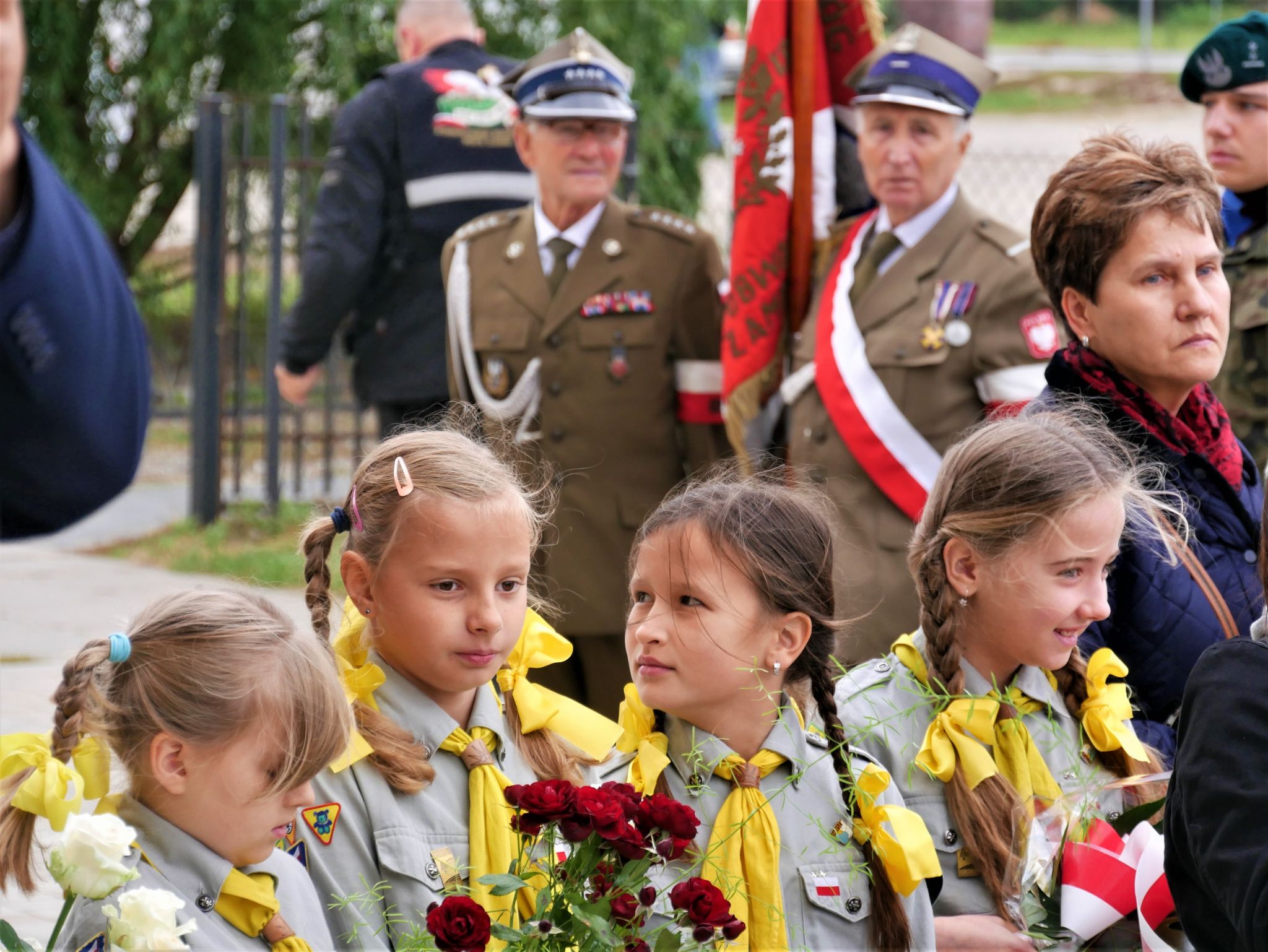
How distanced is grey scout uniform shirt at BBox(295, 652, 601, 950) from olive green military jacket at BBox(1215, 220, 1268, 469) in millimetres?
2686

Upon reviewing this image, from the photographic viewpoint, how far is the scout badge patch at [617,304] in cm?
438

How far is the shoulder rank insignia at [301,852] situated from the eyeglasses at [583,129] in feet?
8.11

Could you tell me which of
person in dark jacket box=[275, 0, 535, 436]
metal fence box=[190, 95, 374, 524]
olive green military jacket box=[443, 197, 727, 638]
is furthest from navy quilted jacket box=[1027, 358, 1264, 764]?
metal fence box=[190, 95, 374, 524]

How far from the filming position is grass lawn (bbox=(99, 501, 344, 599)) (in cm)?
790

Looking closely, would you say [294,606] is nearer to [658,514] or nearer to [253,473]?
[253,473]

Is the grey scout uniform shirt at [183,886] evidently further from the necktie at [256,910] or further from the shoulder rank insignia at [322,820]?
the shoulder rank insignia at [322,820]

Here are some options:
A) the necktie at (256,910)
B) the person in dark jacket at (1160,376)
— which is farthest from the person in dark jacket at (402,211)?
the necktie at (256,910)

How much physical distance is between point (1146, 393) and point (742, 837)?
3.89 ft

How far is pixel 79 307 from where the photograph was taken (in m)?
1.24

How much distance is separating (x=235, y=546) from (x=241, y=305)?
131 cm

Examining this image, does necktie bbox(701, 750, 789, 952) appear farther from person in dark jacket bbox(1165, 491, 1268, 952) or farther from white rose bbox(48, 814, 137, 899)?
white rose bbox(48, 814, 137, 899)

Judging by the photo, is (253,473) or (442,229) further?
(253,473)

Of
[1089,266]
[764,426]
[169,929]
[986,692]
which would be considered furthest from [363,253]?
[169,929]

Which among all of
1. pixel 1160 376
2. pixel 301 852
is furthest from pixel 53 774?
pixel 1160 376
